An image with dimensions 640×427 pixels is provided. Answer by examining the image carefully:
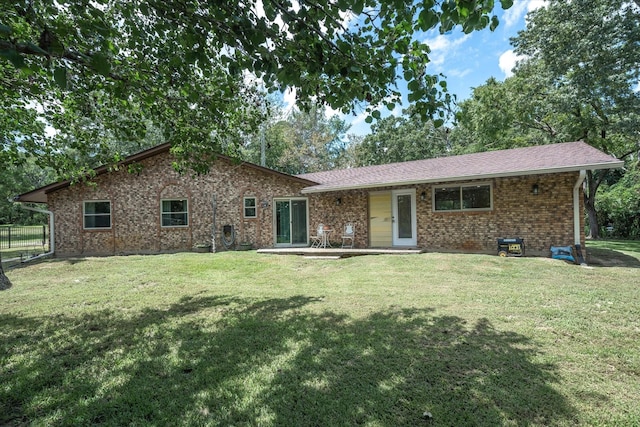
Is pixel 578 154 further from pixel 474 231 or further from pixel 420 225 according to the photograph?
pixel 420 225

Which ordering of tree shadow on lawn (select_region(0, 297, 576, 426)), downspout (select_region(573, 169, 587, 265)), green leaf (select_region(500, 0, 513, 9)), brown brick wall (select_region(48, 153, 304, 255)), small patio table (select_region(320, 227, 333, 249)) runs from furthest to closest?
brown brick wall (select_region(48, 153, 304, 255)) < small patio table (select_region(320, 227, 333, 249)) < downspout (select_region(573, 169, 587, 265)) < green leaf (select_region(500, 0, 513, 9)) < tree shadow on lawn (select_region(0, 297, 576, 426))

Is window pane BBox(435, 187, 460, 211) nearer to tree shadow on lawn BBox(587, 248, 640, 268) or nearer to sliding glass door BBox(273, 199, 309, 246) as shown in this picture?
tree shadow on lawn BBox(587, 248, 640, 268)

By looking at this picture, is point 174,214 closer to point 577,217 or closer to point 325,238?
point 325,238

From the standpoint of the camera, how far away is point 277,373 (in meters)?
2.97

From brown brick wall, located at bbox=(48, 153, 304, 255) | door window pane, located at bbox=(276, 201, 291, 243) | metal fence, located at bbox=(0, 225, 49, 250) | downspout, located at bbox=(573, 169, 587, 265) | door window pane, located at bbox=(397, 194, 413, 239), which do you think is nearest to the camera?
downspout, located at bbox=(573, 169, 587, 265)

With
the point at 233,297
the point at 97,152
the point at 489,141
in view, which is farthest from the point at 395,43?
the point at 489,141

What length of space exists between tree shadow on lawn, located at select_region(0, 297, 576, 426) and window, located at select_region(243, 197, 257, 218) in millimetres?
9629

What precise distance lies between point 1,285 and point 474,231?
1219 cm

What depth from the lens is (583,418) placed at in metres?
2.29

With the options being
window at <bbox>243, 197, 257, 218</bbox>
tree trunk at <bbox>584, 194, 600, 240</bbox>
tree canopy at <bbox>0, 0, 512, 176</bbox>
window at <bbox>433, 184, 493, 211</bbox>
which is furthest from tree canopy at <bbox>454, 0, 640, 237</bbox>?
window at <bbox>243, 197, 257, 218</bbox>

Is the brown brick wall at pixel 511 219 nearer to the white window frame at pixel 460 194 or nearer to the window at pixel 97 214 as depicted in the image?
the white window frame at pixel 460 194

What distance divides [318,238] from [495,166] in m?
6.68

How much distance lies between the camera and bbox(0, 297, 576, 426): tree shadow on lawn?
239 cm

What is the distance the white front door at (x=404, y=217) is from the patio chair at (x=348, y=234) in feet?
5.13
